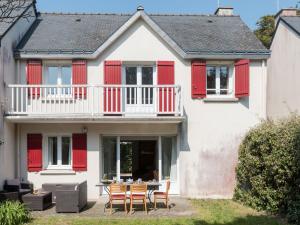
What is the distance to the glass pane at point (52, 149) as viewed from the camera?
55.2ft

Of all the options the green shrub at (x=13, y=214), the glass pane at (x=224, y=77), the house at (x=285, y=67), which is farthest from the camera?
the house at (x=285, y=67)

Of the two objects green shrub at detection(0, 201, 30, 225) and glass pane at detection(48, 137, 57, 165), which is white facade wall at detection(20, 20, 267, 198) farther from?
green shrub at detection(0, 201, 30, 225)

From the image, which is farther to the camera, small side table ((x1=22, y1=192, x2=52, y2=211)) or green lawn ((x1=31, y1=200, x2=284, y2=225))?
small side table ((x1=22, y1=192, x2=52, y2=211))

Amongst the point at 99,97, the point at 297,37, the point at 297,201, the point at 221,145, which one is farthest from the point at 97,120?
the point at 297,37

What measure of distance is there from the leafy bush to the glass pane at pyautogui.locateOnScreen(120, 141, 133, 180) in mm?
4786

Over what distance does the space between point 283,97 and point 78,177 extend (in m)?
11.5

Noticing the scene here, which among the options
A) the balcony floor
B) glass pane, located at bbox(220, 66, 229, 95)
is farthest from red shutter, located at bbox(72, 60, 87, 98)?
glass pane, located at bbox(220, 66, 229, 95)

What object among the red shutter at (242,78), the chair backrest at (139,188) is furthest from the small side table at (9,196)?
the red shutter at (242,78)

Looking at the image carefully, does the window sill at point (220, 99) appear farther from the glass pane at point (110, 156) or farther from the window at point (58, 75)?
the window at point (58, 75)

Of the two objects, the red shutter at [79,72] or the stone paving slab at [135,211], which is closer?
the stone paving slab at [135,211]

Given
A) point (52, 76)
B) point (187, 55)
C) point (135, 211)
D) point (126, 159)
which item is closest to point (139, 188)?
point (135, 211)

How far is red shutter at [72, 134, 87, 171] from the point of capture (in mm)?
16453

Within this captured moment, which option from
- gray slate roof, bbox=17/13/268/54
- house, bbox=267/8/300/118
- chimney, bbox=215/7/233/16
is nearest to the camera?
gray slate roof, bbox=17/13/268/54

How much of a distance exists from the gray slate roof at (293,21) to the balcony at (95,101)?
7.46 metres
